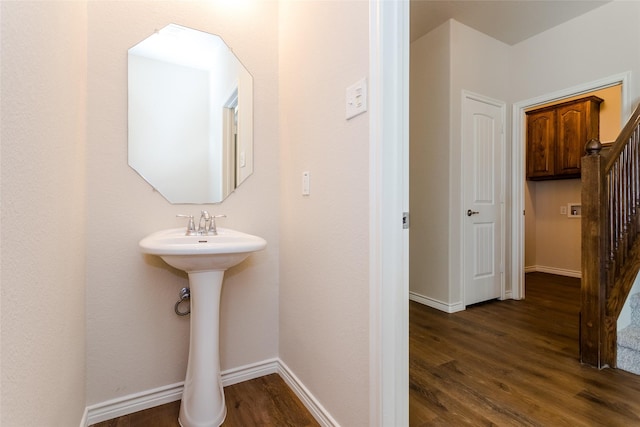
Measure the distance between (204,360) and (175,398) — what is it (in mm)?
397

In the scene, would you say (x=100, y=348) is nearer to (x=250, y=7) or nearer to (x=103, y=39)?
(x=103, y=39)

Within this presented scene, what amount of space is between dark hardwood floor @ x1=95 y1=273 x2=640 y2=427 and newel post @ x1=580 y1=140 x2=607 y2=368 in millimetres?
145

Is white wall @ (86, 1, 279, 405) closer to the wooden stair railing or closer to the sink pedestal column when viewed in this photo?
the sink pedestal column

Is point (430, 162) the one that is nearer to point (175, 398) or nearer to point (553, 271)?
point (175, 398)

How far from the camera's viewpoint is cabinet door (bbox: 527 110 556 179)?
3.96 m

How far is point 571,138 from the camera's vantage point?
3762mm

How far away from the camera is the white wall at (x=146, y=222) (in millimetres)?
1367

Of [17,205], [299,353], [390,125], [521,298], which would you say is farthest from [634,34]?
[17,205]

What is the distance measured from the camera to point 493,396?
59.8 inches

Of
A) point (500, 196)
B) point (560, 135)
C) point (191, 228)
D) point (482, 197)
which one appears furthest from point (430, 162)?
point (191, 228)

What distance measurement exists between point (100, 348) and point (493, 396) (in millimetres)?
1868

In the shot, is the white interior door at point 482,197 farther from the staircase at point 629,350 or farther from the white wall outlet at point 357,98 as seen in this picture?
the white wall outlet at point 357,98

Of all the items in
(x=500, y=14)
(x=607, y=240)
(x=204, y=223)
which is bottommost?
(x=607, y=240)

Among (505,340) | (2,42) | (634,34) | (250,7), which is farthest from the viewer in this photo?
(634,34)
